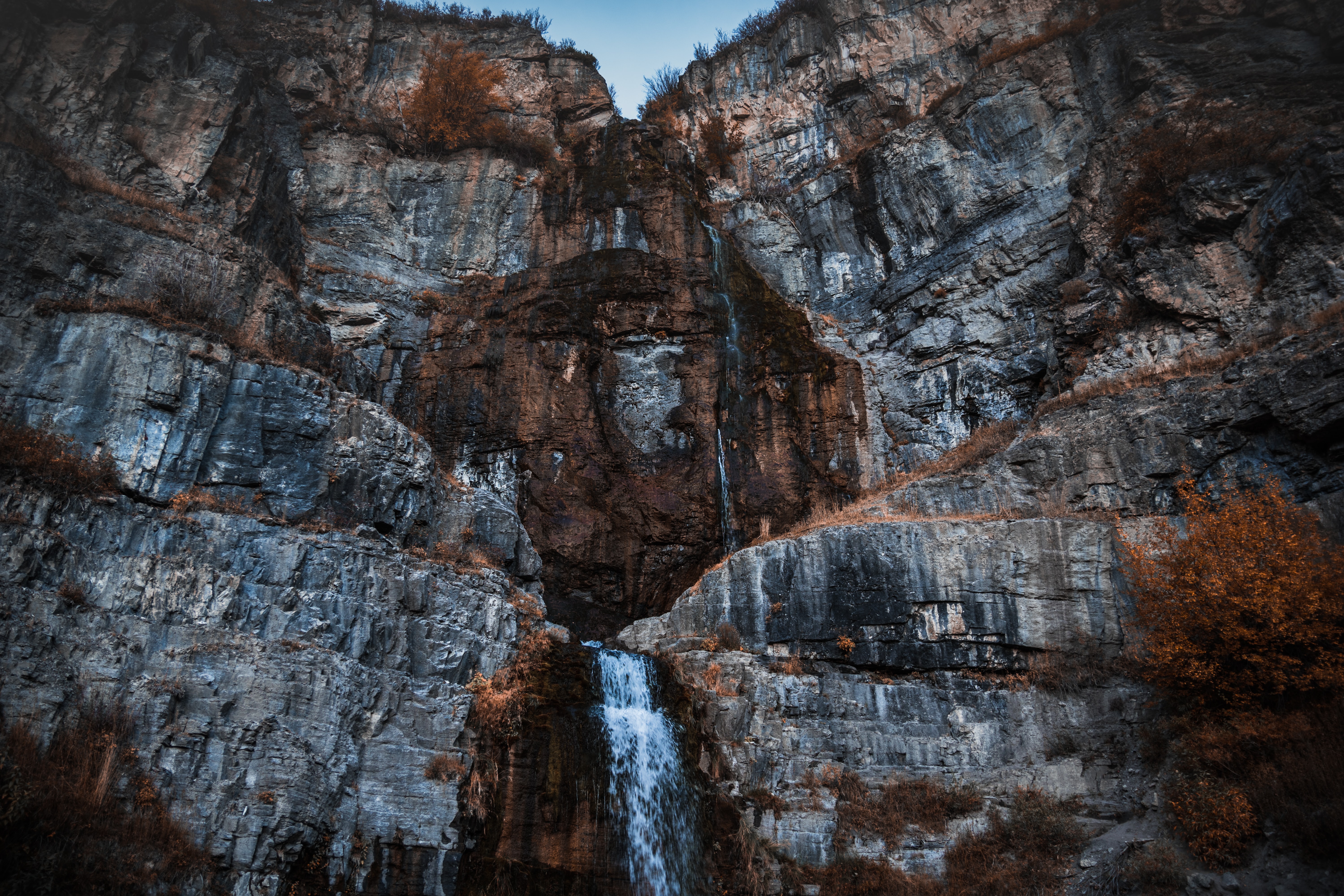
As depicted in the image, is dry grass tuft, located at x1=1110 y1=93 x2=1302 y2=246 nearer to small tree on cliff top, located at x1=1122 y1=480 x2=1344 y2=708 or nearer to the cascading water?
small tree on cliff top, located at x1=1122 y1=480 x2=1344 y2=708

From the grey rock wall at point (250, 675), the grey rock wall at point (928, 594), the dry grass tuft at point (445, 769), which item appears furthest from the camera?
the grey rock wall at point (928, 594)

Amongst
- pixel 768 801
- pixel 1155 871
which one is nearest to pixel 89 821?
pixel 768 801

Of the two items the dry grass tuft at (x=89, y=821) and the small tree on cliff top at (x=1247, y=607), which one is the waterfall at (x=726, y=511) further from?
the dry grass tuft at (x=89, y=821)

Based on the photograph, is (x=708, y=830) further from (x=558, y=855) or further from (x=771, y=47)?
(x=771, y=47)

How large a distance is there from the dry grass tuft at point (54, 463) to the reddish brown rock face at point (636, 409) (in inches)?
464

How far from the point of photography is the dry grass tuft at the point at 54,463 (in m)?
13.1

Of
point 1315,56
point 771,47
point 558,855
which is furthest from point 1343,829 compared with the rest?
point 771,47

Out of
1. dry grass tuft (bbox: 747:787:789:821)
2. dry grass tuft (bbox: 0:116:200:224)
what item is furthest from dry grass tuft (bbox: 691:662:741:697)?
dry grass tuft (bbox: 0:116:200:224)

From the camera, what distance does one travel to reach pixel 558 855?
13305 millimetres

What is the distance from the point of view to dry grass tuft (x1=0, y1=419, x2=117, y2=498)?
1308 centimetres

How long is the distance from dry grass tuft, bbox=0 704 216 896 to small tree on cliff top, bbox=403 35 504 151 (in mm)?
26574

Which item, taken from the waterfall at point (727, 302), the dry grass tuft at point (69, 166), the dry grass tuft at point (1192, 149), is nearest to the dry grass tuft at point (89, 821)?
the dry grass tuft at point (69, 166)

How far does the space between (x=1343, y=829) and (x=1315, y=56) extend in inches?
872

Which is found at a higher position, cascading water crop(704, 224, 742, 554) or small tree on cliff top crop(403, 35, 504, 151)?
small tree on cliff top crop(403, 35, 504, 151)
